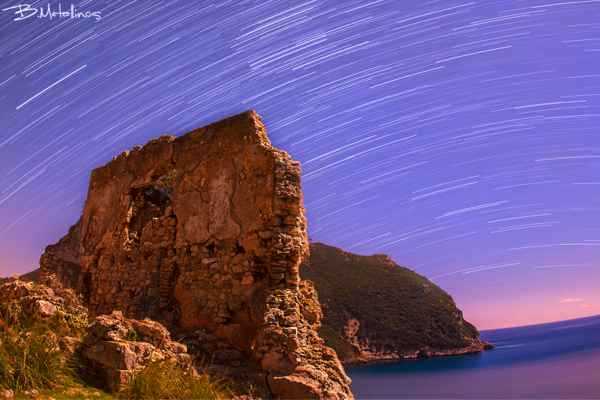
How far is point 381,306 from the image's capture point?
31.9 metres

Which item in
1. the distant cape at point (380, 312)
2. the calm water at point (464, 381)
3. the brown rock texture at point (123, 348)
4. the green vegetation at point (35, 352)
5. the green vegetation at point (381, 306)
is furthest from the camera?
the green vegetation at point (381, 306)

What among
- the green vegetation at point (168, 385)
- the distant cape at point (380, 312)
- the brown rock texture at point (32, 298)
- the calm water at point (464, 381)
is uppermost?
the brown rock texture at point (32, 298)

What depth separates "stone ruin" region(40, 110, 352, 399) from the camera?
543 cm

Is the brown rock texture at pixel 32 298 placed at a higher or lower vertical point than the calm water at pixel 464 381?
higher

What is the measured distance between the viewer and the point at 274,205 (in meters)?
6.18

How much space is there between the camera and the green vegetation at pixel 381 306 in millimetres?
29828

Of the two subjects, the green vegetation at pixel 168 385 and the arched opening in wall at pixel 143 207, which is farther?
Result: the arched opening in wall at pixel 143 207

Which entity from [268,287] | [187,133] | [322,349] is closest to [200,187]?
[187,133]

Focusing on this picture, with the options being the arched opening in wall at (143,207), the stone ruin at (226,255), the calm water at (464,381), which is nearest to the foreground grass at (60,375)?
the stone ruin at (226,255)

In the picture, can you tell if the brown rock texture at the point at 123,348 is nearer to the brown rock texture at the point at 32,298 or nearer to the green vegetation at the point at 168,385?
the green vegetation at the point at 168,385

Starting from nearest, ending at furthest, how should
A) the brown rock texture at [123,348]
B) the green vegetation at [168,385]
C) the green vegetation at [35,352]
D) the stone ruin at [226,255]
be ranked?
the green vegetation at [35,352], the green vegetation at [168,385], the brown rock texture at [123,348], the stone ruin at [226,255]

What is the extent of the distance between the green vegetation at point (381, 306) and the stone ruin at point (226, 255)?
72.2ft

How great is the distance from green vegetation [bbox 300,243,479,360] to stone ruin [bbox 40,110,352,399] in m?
22.0

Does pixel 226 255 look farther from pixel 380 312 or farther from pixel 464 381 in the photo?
pixel 464 381
